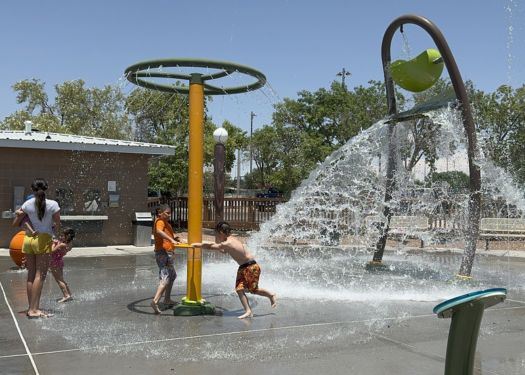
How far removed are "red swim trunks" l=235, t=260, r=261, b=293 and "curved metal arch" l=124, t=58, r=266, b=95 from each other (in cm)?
235

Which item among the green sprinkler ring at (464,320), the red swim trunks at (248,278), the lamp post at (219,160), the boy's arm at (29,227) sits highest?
the lamp post at (219,160)

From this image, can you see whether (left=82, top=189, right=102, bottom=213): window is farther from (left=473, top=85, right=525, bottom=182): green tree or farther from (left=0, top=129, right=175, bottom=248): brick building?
(left=473, top=85, right=525, bottom=182): green tree

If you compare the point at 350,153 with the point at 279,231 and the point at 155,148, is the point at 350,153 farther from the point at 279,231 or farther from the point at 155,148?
the point at 155,148

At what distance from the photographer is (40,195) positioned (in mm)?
6793

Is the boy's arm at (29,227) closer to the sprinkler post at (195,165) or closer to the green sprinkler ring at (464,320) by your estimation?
the sprinkler post at (195,165)

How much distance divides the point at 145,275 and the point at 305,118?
22.8 meters

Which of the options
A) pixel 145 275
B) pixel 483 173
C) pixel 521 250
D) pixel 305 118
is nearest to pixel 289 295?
pixel 145 275

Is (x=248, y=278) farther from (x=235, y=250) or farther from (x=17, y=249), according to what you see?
(x=17, y=249)

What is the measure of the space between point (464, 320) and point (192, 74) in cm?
504

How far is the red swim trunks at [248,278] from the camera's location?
675 centimetres

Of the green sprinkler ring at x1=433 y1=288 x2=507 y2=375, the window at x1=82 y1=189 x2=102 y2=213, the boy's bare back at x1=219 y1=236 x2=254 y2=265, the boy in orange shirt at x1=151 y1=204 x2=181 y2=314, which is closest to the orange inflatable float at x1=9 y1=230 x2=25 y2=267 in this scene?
the boy in orange shirt at x1=151 y1=204 x2=181 y2=314

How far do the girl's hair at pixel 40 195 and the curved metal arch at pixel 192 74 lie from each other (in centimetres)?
176

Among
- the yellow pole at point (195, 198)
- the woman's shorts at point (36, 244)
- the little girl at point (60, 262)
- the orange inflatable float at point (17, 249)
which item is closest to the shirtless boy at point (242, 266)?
the yellow pole at point (195, 198)

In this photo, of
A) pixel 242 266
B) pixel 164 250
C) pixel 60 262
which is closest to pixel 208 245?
pixel 242 266
